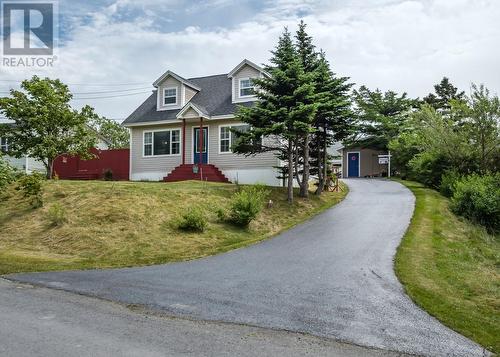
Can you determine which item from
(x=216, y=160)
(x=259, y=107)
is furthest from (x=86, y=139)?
(x=259, y=107)

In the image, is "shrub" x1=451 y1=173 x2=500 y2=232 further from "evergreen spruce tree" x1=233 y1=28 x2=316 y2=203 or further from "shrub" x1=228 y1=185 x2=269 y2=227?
"shrub" x1=228 y1=185 x2=269 y2=227

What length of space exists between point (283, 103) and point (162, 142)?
9.56m

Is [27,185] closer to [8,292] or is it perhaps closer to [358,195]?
[8,292]

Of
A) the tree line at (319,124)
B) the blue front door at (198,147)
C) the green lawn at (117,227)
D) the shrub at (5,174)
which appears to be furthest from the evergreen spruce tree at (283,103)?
the shrub at (5,174)

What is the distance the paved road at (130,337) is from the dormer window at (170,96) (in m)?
19.7

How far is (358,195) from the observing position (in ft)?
73.0

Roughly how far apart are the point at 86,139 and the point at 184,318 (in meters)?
19.4

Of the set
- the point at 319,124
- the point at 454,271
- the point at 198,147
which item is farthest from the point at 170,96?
the point at 454,271

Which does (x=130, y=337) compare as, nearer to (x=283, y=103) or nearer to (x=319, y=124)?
(x=283, y=103)

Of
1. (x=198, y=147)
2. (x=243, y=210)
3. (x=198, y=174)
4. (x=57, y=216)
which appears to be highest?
(x=198, y=147)

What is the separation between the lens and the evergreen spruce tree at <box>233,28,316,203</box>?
56.1ft

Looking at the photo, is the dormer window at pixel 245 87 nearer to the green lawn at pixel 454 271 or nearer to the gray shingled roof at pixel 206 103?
the gray shingled roof at pixel 206 103

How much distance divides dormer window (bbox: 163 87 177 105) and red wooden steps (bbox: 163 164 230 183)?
407 cm

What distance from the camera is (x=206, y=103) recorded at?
2473cm
